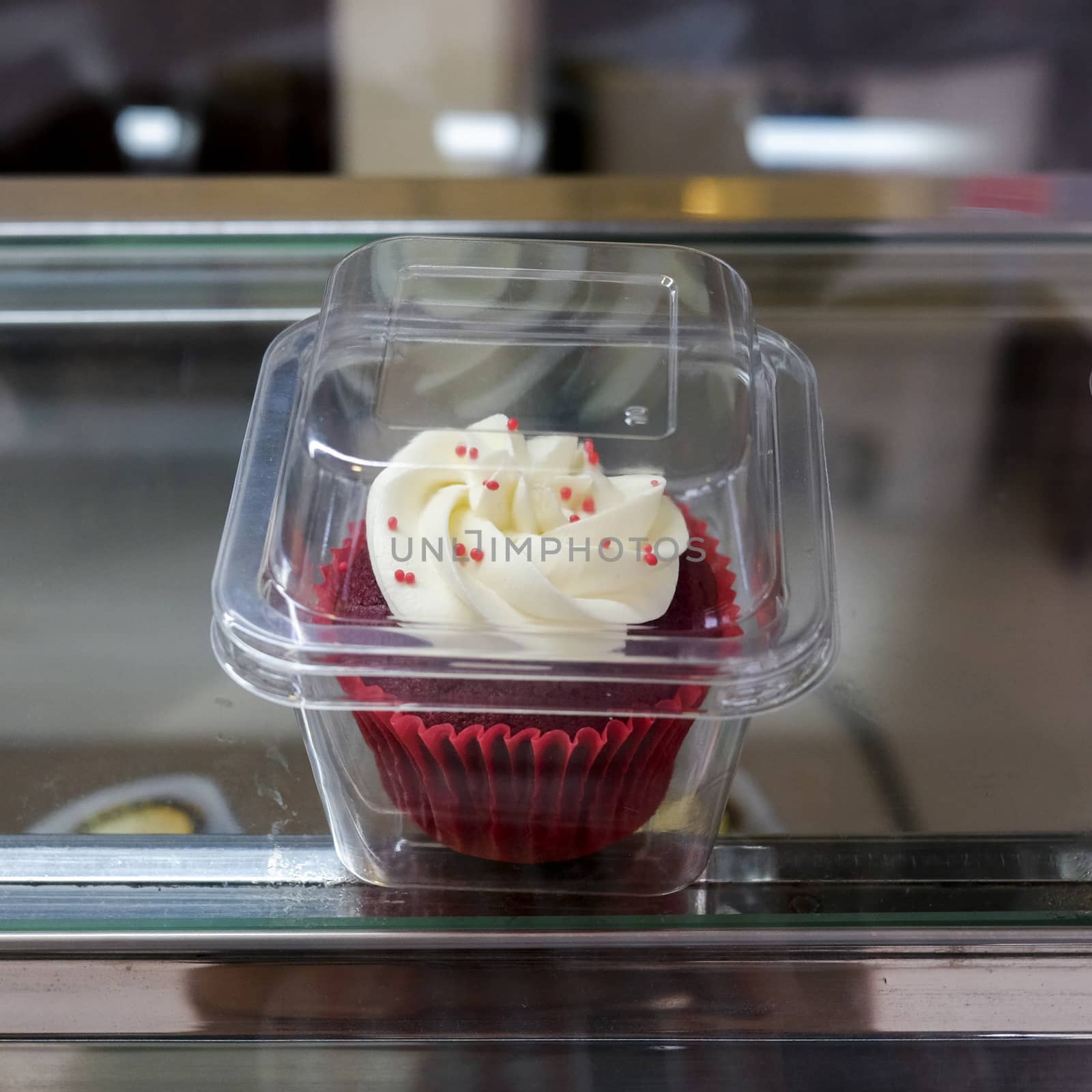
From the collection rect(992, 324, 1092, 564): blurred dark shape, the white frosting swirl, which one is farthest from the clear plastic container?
rect(992, 324, 1092, 564): blurred dark shape

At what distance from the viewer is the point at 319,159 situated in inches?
99.8

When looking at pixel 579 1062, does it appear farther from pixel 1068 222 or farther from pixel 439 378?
pixel 1068 222

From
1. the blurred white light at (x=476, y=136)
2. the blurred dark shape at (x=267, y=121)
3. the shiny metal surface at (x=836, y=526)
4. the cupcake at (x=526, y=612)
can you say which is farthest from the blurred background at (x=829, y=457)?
the blurred dark shape at (x=267, y=121)

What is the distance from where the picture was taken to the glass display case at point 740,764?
0.67 m

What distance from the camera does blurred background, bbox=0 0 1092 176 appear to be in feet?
7.72

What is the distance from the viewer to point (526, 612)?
64cm

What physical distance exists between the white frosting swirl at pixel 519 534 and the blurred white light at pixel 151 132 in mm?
2118

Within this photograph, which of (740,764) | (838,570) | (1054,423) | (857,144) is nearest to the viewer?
(740,764)

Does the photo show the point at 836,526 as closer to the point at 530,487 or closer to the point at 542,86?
the point at 530,487

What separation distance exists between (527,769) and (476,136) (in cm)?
197

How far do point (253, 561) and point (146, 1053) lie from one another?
1.04 ft

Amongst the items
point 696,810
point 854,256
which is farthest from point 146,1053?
point 854,256

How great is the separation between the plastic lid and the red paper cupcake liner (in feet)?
0.04

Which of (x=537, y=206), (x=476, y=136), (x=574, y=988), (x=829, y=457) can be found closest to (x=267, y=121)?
(x=476, y=136)
